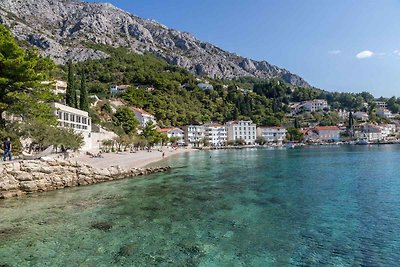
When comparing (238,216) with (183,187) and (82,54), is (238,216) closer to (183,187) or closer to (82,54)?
(183,187)

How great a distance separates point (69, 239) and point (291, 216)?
28.1 ft

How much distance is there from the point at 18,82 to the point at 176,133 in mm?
85163

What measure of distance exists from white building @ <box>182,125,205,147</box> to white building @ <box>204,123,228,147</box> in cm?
205

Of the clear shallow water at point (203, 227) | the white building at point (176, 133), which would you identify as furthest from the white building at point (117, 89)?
the clear shallow water at point (203, 227)

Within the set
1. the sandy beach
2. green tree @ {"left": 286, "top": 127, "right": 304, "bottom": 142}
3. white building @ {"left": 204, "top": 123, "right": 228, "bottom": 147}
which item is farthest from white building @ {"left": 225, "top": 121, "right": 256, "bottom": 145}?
the sandy beach

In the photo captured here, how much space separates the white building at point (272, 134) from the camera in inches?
4963

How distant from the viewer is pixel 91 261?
855cm

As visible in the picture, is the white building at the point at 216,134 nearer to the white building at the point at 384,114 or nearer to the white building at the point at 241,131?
the white building at the point at 241,131

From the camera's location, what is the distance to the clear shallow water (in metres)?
8.73

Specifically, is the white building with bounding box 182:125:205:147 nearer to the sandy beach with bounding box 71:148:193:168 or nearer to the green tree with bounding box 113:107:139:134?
the green tree with bounding box 113:107:139:134

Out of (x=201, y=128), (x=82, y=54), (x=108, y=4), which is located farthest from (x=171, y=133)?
(x=108, y=4)

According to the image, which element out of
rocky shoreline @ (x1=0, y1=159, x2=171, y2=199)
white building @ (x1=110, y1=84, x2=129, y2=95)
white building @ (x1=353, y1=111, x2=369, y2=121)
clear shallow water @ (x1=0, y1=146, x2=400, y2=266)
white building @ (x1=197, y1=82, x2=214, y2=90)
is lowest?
clear shallow water @ (x1=0, y1=146, x2=400, y2=266)

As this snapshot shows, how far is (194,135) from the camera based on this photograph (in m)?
114

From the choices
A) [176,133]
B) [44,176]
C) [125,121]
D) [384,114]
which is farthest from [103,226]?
[384,114]
